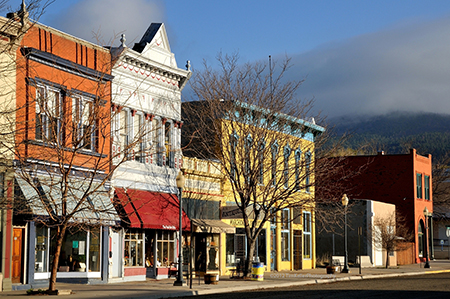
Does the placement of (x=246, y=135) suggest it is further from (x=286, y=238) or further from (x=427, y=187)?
(x=427, y=187)

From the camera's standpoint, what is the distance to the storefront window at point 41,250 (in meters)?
24.9

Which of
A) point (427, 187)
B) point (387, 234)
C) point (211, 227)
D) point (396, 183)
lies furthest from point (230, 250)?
point (427, 187)

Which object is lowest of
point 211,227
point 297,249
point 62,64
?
point 297,249

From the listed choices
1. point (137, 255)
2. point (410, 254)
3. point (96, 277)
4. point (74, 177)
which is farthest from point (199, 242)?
point (410, 254)

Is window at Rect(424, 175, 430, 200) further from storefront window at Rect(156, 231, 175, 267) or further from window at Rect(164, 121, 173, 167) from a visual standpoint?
storefront window at Rect(156, 231, 175, 267)

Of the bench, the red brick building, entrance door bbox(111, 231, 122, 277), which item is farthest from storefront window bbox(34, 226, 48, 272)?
the red brick building

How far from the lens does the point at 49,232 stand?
25438 millimetres

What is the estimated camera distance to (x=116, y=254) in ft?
93.5

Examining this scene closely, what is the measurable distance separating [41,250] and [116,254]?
13.7 ft

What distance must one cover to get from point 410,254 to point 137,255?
35.8m

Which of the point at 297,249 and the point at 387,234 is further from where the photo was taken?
the point at 387,234

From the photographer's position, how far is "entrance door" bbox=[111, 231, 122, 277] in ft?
93.0

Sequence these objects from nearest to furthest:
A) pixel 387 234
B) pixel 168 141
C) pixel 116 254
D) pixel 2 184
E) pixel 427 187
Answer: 1. pixel 2 184
2. pixel 116 254
3. pixel 168 141
4. pixel 387 234
5. pixel 427 187

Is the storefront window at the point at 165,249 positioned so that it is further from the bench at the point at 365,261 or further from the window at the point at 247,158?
the bench at the point at 365,261
